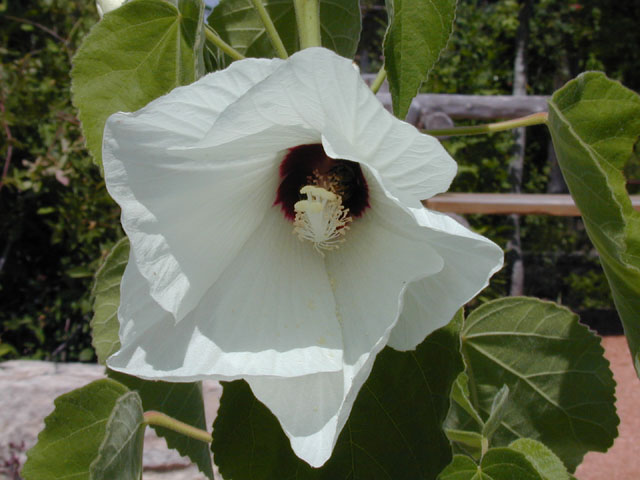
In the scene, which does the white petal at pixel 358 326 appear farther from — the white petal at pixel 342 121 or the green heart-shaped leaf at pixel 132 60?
the green heart-shaped leaf at pixel 132 60

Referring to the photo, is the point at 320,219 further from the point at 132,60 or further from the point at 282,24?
the point at 282,24

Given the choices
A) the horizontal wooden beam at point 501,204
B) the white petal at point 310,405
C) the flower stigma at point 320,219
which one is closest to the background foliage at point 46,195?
the horizontal wooden beam at point 501,204

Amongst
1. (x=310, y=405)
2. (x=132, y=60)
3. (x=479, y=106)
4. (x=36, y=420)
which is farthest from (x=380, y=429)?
(x=479, y=106)

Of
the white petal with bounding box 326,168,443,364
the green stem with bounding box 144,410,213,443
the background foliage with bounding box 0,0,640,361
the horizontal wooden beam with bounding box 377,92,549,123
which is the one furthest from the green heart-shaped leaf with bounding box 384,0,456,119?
the horizontal wooden beam with bounding box 377,92,549,123

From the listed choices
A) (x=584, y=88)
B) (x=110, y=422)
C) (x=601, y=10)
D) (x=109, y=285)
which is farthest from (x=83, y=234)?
(x=601, y=10)

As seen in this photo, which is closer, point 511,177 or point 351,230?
point 351,230

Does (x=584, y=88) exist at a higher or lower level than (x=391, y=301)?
higher

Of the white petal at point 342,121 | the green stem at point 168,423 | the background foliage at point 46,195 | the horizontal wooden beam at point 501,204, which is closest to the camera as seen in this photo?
the white petal at point 342,121

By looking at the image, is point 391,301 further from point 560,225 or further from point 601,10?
point 601,10
